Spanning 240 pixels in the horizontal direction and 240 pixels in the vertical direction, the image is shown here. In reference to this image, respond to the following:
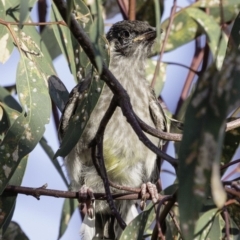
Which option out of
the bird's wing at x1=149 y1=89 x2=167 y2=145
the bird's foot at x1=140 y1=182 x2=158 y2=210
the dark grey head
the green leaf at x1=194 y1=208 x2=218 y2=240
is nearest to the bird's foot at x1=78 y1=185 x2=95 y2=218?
the bird's foot at x1=140 y1=182 x2=158 y2=210

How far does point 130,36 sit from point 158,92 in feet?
1.42

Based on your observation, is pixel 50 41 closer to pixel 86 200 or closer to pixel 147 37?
pixel 147 37

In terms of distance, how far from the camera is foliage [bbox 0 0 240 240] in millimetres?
2066

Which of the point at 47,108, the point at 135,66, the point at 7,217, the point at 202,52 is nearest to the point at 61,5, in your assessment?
the point at 47,108

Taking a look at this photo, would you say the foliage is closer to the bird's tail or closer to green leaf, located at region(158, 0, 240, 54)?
green leaf, located at region(158, 0, 240, 54)

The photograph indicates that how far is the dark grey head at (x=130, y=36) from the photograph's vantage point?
448cm

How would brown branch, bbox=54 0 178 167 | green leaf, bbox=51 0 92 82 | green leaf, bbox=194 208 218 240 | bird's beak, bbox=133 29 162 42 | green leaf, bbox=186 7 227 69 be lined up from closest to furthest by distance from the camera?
brown branch, bbox=54 0 178 167, green leaf, bbox=194 208 218 240, green leaf, bbox=51 0 92 82, green leaf, bbox=186 7 227 69, bird's beak, bbox=133 29 162 42

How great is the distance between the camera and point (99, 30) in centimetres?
228

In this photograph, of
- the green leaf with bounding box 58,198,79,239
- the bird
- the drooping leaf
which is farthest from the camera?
the green leaf with bounding box 58,198,79,239

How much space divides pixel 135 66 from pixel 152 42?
0.20m

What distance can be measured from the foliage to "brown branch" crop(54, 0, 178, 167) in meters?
0.03

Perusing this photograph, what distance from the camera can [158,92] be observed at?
4449mm

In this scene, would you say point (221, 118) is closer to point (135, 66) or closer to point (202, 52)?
point (135, 66)

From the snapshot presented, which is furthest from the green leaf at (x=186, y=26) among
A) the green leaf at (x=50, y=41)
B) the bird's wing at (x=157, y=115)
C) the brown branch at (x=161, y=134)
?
the brown branch at (x=161, y=134)
